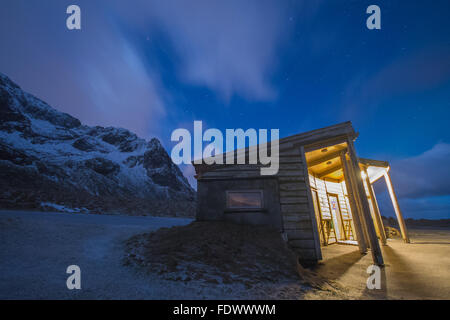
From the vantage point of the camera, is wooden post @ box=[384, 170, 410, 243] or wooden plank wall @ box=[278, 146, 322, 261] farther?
wooden post @ box=[384, 170, 410, 243]

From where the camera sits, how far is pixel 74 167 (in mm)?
46594

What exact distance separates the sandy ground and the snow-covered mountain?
9195 millimetres

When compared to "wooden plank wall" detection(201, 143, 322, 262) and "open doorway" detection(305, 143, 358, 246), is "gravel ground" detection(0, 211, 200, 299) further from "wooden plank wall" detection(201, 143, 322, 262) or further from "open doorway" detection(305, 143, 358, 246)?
"open doorway" detection(305, 143, 358, 246)

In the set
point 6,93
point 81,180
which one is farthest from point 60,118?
point 81,180

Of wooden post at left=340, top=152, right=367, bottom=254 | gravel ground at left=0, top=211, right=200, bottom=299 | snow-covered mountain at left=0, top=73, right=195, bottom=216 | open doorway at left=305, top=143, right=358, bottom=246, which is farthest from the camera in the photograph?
snow-covered mountain at left=0, top=73, right=195, bottom=216

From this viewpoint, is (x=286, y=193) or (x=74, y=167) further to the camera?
(x=74, y=167)

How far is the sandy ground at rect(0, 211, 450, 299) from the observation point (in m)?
2.73

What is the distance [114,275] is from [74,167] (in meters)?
55.8

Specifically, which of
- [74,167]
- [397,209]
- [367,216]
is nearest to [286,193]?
[367,216]

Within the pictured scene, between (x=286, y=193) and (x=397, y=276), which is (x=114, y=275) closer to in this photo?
(x=286, y=193)

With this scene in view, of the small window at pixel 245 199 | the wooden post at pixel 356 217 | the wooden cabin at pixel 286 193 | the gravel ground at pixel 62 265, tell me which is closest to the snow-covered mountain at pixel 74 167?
the gravel ground at pixel 62 265

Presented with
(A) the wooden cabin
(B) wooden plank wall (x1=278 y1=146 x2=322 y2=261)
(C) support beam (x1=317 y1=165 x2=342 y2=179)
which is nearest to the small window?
(A) the wooden cabin

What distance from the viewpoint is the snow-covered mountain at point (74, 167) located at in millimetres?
17094
